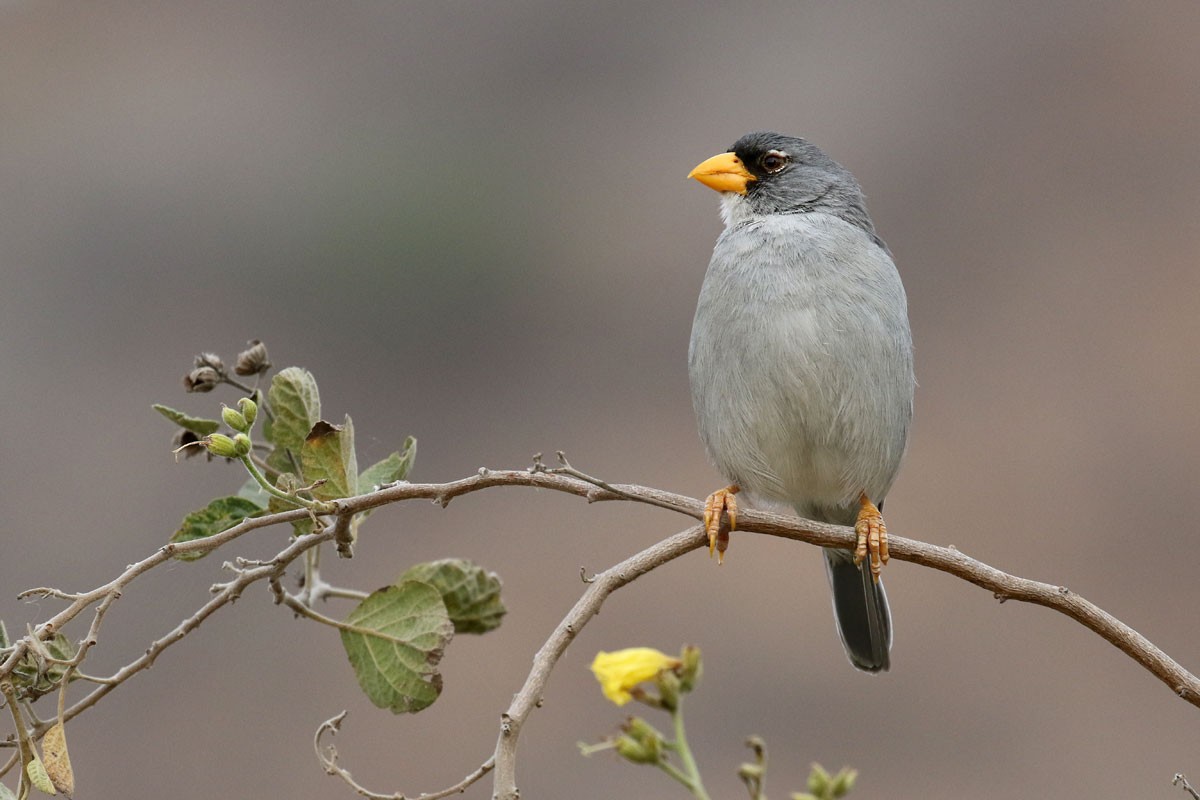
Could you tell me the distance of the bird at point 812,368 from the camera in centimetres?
415

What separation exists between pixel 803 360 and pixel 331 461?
6.44 feet

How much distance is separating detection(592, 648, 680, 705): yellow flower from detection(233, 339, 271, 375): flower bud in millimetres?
1199

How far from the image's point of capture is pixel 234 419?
7.73 ft

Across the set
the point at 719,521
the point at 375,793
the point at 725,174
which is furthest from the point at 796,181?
the point at 375,793

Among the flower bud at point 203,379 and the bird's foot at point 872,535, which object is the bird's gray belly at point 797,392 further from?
the flower bud at point 203,379

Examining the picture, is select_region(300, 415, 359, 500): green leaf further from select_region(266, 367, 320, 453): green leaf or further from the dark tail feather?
the dark tail feather

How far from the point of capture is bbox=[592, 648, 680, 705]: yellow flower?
179 cm

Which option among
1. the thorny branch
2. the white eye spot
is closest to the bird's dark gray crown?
the white eye spot

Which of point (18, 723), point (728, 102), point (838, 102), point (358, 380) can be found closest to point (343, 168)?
point (358, 380)

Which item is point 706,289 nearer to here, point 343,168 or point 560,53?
point 343,168

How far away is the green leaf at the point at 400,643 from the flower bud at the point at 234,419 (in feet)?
1.34

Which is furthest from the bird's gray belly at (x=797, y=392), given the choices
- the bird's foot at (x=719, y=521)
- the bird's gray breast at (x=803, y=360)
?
the bird's foot at (x=719, y=521)

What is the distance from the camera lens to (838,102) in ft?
78.4

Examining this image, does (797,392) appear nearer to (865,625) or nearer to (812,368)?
(812,368)
